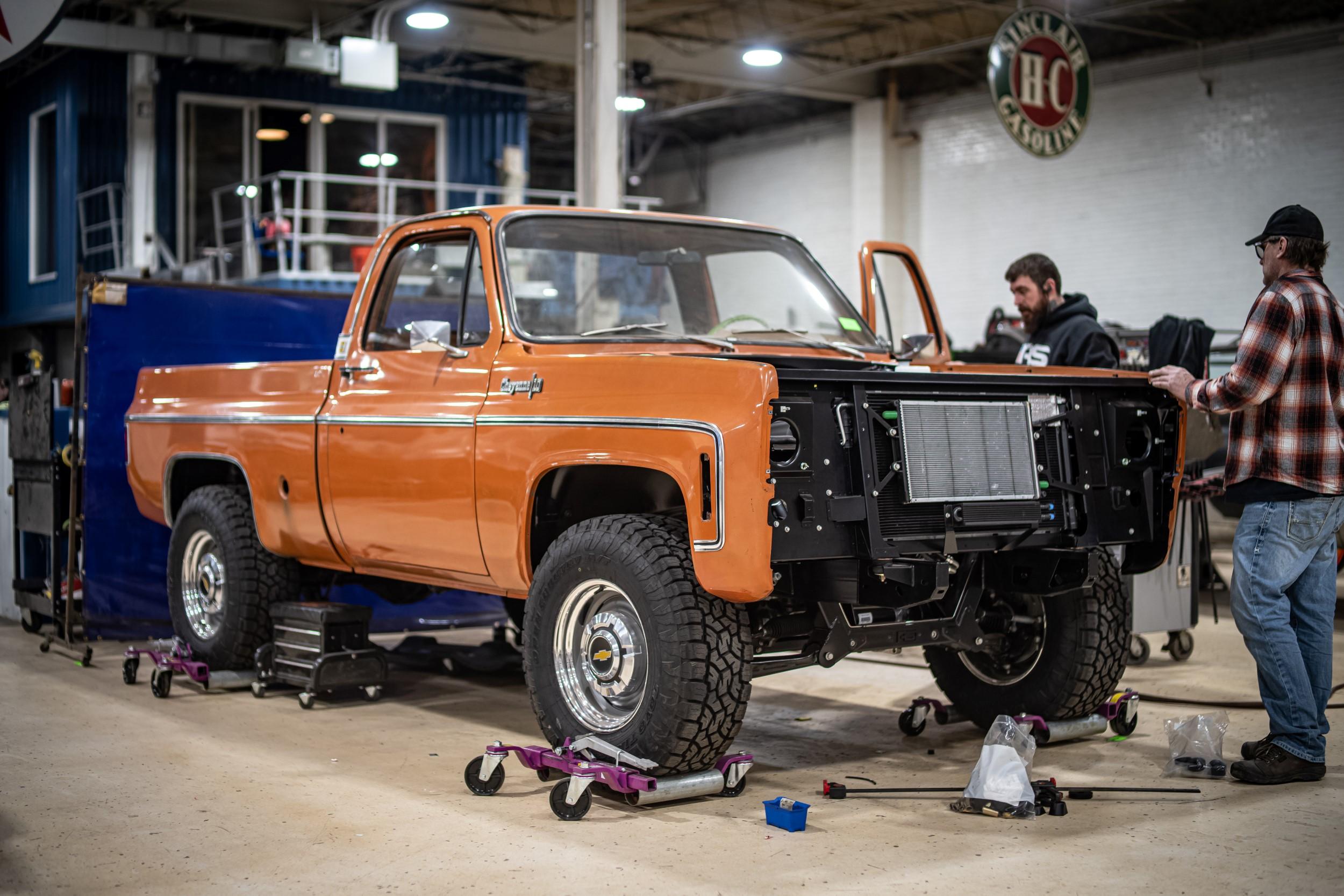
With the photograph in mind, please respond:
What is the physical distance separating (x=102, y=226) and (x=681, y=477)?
1798 centimetres

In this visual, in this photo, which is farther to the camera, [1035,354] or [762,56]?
[762,56]

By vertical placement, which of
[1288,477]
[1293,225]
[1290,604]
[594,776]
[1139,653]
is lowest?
[1139,653]

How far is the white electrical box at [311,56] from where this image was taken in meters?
17.9

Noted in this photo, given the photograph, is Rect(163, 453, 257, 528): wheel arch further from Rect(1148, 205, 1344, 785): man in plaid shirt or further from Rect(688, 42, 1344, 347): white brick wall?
Rect(688, 42, 1344, 347): white brick wall

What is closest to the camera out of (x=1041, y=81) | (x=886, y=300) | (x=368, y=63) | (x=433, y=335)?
(x=433, y=335)

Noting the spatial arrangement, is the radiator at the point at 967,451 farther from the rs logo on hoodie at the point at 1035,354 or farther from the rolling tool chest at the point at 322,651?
the rolling tool chest at the point at 322,651

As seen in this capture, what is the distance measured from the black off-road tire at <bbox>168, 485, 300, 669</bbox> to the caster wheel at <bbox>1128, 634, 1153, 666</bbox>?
14.9 ft

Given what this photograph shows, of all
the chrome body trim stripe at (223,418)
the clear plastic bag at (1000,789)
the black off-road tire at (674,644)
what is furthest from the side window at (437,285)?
the clear plastic bag at (1000,789)

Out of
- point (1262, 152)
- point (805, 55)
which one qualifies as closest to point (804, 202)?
point (805, 55)

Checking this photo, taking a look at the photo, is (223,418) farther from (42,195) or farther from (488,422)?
(42,195)

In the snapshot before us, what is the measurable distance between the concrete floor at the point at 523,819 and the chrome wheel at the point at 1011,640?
0.34 meters

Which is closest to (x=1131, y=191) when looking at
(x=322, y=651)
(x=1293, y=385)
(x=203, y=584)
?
(x=1293, y=385)

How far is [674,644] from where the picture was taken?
4.42 meters

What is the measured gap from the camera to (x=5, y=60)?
5109 millimetres
